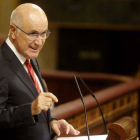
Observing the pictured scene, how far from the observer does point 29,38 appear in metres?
1.58

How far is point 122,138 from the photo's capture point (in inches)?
59.8

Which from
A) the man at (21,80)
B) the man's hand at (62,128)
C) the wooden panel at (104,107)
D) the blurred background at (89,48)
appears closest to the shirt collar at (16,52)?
the man at (21,80)

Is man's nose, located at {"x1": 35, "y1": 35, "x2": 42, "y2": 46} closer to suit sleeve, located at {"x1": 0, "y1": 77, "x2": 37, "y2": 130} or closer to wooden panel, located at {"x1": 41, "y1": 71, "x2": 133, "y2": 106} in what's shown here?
suit sleeve, located at {"x1": 0, "y1": 77, "x2": 37, "y2": 130}

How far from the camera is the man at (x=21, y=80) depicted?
1500mm

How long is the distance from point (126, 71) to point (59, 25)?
5.99 ft

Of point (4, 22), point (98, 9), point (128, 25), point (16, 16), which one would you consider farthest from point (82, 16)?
point (16, 16)

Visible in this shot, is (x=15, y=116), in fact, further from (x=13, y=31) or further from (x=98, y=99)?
(x=98, y=99)

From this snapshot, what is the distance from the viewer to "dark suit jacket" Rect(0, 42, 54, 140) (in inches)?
58.9

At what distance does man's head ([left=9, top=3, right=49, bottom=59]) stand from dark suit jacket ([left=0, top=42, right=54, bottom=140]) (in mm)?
63

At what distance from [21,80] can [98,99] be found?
202 centimetres

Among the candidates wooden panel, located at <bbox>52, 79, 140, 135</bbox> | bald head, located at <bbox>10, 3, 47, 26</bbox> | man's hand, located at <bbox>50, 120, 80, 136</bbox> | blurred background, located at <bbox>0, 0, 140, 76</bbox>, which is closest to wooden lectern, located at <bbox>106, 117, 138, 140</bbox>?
man's hand, located at <bbox>50, 120, 80, 136</bbox>

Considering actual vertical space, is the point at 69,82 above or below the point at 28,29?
below

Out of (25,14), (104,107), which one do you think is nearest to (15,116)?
(25,14)

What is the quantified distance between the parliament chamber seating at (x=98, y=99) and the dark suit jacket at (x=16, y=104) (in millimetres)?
959
